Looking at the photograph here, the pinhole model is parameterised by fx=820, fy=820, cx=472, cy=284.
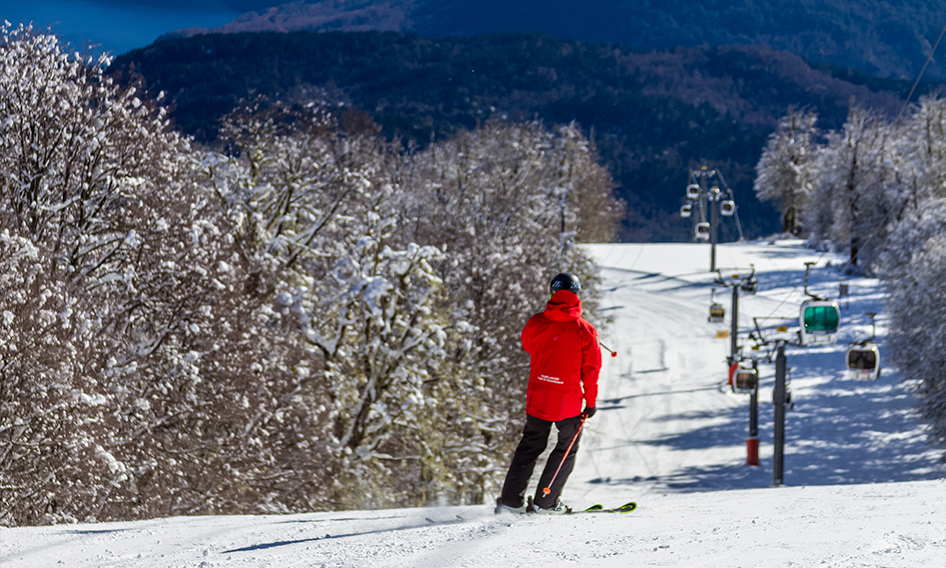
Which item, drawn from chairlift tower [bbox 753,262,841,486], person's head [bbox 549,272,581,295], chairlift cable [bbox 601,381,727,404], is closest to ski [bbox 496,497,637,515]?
person's head [bbox 549,272,581,295]

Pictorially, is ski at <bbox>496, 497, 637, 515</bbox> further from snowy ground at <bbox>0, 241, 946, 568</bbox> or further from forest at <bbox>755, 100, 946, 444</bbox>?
forest at <bbox>755, 100, 946, 444</bbox>

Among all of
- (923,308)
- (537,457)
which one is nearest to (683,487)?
(923,308)

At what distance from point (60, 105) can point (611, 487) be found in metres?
20.9

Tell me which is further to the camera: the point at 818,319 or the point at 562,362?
the point at 818,319

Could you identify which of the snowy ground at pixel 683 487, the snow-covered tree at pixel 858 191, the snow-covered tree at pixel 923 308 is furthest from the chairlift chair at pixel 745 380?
the snow-covered tree at pixel 858 191

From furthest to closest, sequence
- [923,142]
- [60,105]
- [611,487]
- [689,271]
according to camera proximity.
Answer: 1. [689,271]
2. [923,142]
3. [611,487]
4. [60,105]

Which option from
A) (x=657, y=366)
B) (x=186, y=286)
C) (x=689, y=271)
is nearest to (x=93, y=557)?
(x=186, y=286)

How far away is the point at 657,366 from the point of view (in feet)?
147

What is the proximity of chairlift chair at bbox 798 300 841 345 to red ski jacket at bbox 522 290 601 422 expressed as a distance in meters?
16.5

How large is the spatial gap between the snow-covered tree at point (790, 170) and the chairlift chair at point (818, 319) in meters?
70.1

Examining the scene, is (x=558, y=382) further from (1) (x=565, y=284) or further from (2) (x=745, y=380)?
(2) (x=745, y=380)

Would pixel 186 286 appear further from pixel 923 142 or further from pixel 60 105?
pixel 923 142

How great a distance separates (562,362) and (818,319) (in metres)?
17.0

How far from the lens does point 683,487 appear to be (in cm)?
2814
